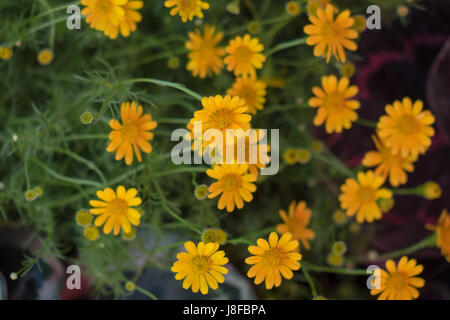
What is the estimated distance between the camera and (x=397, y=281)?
901mm

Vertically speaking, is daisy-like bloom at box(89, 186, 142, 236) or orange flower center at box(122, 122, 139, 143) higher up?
orange flower center at box(122, 122, 139, 143)

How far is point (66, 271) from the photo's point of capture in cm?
110

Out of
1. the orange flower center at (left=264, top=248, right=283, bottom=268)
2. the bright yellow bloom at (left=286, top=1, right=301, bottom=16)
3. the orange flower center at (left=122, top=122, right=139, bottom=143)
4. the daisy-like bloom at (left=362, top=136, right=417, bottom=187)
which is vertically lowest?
the orange flower center at (left=264, top=248, right=283, bottom=268)

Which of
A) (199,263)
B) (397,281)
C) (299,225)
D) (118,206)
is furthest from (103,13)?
(397,281)

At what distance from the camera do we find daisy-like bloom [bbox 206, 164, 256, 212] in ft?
2.51

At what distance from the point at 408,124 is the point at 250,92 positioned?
338 millimetres

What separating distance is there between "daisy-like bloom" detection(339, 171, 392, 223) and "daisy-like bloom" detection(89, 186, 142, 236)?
1.56 feet

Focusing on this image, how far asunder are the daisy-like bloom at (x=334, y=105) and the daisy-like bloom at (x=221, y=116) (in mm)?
245

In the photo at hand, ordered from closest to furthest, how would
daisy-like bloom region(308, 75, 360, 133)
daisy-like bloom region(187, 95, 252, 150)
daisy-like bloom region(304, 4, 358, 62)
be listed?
1. daisy-like bloom region(187, 95, 252, 150)
2. daisy-like bloom region(304, 4, 358, 62)
3. daisy-like bloom region(308, 75, 360, 133)

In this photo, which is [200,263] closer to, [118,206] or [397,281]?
[118,206]

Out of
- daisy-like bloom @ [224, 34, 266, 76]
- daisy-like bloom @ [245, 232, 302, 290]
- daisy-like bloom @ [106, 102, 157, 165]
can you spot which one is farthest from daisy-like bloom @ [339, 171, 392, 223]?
daisy-like bloom @ [106, 102, 157, 165]

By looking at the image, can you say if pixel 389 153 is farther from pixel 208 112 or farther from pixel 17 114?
pixel 17 114

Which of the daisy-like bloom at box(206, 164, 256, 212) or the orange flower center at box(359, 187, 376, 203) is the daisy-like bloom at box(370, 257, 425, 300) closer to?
the orange flower center at box(359, 187, 376, 203)

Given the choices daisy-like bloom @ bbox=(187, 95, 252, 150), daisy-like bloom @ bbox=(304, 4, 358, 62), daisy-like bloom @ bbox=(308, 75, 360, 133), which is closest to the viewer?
daisy-like bloom @ bbox=(187, 95, 252, 150)
